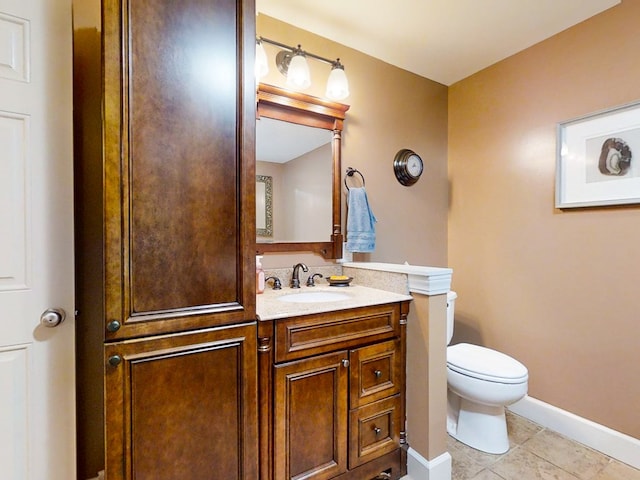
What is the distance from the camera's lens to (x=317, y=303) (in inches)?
53.6

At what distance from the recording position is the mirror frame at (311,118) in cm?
176

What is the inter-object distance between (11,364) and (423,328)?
155 cm

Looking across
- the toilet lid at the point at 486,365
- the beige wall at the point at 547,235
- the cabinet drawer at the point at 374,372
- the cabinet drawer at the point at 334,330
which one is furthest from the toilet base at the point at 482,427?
the cabinet drawer at the point at 334,330

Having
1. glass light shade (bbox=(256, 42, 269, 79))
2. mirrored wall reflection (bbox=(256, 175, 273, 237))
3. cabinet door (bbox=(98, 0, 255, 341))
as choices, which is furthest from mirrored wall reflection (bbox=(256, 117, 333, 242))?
cabinet door (bbox=(98, 0, 255, 341))

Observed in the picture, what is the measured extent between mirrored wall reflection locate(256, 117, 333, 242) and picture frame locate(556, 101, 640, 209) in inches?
56.4

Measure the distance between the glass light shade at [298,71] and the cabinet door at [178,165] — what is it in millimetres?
668

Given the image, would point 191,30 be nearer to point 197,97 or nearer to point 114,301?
point 197,97

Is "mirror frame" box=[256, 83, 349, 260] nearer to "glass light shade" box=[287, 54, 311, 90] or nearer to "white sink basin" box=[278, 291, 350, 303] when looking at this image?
"glass light shade" box=[287, 54, 311, 90]

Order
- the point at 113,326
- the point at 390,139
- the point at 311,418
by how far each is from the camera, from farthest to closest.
A: the point at 390,139
the point at 311,418
the point at 113,326

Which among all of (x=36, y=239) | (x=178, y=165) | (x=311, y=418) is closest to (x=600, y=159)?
(x=311, y=418)

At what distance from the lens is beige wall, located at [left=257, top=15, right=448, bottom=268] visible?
1.95m

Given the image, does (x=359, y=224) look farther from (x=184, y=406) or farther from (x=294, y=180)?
(x=184, y=406)

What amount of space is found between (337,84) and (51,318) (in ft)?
5.82

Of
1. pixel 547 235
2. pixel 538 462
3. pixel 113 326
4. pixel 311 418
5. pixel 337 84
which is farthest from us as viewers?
pixel 547 235
